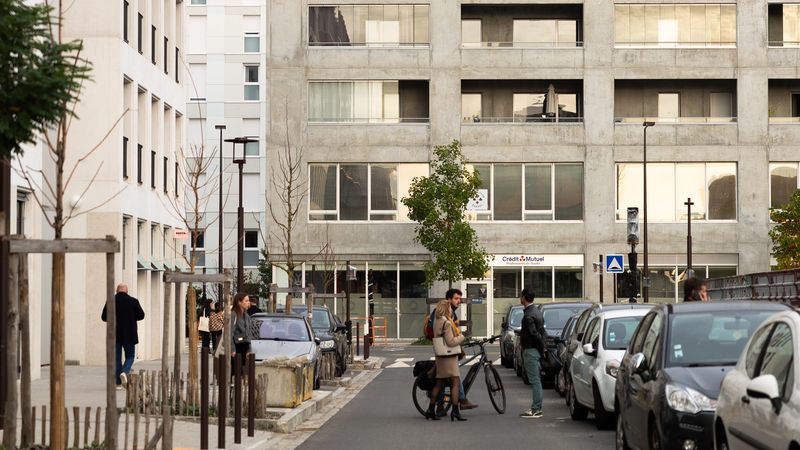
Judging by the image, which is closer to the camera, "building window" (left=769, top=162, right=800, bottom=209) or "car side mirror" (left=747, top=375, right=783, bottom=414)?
"car side mirror" (left=747, top=375, right=783, bottom=414)

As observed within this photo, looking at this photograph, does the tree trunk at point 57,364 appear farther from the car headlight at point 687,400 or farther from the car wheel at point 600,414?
the car wheel at point 600,414

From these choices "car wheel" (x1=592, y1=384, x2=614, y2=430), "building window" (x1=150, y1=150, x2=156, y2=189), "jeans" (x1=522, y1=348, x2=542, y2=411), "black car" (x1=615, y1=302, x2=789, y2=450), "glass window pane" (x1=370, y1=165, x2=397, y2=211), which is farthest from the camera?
"glass window pane" (x1=370, y1=165, x2=397, y2=211)

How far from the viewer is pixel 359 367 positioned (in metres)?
38.5

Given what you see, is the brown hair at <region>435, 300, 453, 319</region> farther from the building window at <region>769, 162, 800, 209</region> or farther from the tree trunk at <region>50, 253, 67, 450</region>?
the building window at <region>769, 162, 800, 209</region>

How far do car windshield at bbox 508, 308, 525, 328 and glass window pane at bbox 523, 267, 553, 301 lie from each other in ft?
74.2

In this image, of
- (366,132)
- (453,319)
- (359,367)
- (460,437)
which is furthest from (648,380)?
(366,132)

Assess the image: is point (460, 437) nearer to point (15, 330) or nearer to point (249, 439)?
point (249, 439)

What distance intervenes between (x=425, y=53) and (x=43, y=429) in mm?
48176

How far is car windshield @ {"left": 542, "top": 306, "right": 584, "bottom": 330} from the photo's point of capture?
100 ft

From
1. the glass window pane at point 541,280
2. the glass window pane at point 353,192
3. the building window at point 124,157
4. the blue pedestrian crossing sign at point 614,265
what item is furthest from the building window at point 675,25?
the building window at point 124,157

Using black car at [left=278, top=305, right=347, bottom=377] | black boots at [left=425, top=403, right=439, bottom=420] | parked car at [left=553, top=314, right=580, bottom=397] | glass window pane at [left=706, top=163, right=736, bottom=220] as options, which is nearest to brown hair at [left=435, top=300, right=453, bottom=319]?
black boots at [left=425, top=403, right=439, bottom=420]

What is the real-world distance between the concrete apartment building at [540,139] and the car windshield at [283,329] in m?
32.8

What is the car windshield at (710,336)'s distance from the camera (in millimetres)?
13219

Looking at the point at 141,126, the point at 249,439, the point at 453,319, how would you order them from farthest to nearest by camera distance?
the point at 141,126
the point at 453,319
the point at 249,439
